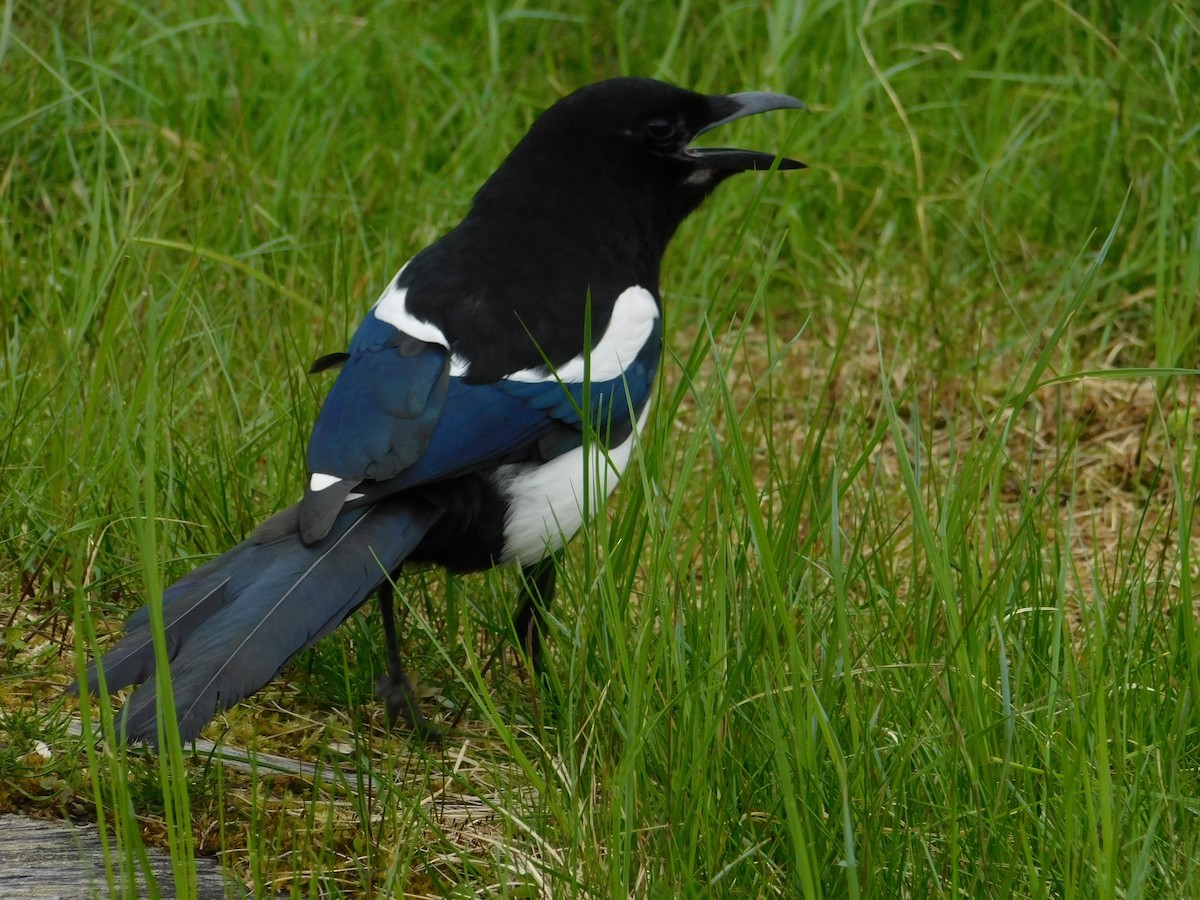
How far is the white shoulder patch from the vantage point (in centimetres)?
238

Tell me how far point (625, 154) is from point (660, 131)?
86 millimetres

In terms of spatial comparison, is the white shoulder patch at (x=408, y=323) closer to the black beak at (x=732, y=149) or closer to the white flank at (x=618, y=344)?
the white flank at (x=618, y=344)

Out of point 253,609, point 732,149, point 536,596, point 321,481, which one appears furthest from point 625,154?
point 253,609

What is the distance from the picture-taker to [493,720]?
1.70m

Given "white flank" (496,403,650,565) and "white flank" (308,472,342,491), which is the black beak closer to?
"white flank" (496,403,650,565)

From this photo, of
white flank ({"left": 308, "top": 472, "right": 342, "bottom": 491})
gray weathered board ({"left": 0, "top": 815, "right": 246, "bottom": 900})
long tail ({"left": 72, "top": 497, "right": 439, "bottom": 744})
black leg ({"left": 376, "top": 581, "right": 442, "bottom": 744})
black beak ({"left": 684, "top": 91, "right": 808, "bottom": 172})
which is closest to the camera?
gray weathered board ({"left": 0, "top": 815, "right": 246, "bottom": 900})

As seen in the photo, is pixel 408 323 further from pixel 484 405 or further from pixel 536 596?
pixel 536 596

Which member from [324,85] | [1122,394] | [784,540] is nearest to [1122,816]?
[784,540]

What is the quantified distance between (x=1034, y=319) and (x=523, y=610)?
6.08 ft

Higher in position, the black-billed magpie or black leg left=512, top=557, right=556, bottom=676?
the black-billed magpie

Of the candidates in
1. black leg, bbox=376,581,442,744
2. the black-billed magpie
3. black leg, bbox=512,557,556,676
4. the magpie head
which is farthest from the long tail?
the magpie head

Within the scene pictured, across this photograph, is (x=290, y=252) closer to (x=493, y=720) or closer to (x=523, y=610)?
(x=523, y=610)

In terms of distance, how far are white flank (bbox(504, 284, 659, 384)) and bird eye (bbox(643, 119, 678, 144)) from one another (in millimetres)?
291

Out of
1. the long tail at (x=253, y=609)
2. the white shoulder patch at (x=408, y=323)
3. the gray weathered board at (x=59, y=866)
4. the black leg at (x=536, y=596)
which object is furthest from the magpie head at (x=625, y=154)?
the gray weathered board at (x=59, y=866)
